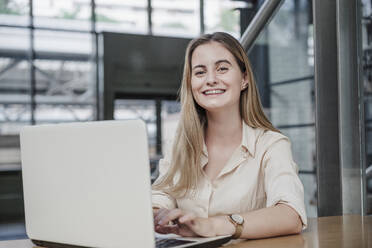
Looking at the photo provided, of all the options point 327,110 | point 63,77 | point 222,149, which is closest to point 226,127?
point 222,149

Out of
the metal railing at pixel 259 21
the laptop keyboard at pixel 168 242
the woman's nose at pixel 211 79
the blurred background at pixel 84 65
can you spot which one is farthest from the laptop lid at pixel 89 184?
the blurred background at pixel 84 65

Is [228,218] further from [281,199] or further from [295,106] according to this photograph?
[295,106]

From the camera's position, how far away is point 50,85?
618 centimetres

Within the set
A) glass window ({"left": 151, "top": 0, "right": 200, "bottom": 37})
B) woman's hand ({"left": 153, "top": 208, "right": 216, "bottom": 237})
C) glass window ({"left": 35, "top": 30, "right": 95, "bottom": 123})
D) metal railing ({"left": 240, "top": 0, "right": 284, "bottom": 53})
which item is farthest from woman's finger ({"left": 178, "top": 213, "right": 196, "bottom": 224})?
glass window ({"left": 151, "top": 0, "right": 200, "bottom": 37})

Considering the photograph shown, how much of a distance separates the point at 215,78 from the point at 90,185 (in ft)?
2.11

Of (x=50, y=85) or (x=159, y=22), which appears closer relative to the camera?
(x=50, y=85)

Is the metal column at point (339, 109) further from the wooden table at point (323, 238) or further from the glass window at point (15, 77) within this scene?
the glass window at point (15, 77)

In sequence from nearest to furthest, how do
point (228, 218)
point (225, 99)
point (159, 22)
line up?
point (228, 218)
point (225, 99)
point (159, 22)

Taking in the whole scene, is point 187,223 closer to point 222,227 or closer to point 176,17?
point 222,227

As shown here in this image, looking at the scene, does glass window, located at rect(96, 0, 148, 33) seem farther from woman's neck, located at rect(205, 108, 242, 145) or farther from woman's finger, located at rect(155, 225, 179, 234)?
woman's finger, located at rect(155, 225, 179, 234)

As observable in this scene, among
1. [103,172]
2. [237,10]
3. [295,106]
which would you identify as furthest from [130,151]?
[295,106]

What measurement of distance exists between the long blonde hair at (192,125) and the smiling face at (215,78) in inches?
1.0

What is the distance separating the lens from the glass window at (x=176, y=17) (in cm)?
667

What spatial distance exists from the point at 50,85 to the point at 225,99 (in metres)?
5.10
